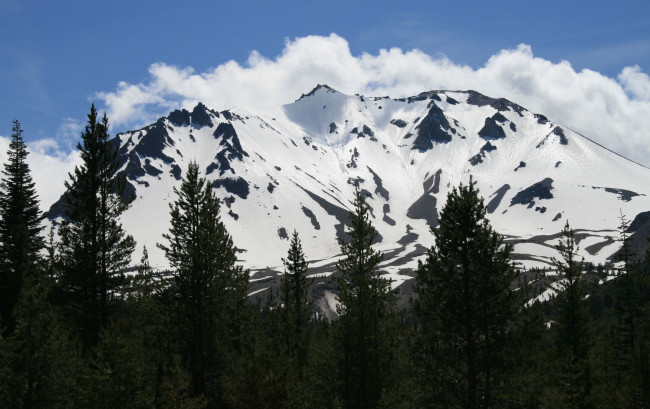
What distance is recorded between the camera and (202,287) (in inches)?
1050

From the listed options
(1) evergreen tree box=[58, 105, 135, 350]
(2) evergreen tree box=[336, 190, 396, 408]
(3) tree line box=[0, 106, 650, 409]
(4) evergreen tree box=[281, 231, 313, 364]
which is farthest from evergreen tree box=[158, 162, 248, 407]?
(4) evergreen tree box=[281, 231, 313, 364]

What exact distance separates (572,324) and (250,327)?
20.1 m

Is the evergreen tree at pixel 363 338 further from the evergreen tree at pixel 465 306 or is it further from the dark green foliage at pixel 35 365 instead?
the dark green foliage at pixel 35 365

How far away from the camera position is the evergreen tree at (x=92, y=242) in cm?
2638

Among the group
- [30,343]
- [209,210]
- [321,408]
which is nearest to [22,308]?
[30,343]

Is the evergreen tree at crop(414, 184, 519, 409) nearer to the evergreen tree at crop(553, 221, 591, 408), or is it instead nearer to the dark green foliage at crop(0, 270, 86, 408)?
the evergreen tree at crop(553, 221, 591, 408)

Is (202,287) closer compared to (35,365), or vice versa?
(35,365)

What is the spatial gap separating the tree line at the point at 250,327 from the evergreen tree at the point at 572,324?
10cm

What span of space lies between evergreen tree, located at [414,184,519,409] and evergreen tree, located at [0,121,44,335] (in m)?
23.1

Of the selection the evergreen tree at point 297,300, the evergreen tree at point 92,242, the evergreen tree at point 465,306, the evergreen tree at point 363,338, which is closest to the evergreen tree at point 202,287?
the evergreen tree at point 92,242

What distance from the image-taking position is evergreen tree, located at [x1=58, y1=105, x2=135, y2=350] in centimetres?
2638

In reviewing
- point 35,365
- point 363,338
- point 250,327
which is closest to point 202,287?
point 250,327

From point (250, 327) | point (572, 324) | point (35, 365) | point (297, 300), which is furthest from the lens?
point (297, 300)

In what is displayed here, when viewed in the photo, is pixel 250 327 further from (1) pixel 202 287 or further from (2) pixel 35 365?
(2) pixel 35 365
